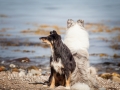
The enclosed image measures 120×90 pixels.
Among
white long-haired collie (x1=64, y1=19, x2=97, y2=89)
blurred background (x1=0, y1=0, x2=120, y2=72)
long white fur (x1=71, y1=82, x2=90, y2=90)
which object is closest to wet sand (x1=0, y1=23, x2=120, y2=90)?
blurred background (x1=0, y1=0, x2=120, y2=72)

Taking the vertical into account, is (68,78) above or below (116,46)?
above

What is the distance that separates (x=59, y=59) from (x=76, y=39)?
124 cm

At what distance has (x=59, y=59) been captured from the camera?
9.51m

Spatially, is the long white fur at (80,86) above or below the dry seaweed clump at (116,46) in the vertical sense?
above

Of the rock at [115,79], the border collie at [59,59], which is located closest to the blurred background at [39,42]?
the rock at [115,79]

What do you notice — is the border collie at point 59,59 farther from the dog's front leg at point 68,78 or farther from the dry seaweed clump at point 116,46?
the dry seaweed clump at point 116,46

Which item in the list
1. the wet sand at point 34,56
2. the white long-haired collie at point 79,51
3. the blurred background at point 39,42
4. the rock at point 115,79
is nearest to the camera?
the white long-haired collie at point 79,51

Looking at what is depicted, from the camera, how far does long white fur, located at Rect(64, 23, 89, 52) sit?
1048 centimetres

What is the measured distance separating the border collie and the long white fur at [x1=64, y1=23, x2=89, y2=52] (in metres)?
0.76

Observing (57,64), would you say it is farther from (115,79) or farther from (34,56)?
(34,56)

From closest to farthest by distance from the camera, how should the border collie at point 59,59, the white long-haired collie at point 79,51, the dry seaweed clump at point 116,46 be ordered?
the border collie at point 59,59 → the white long-haired collie at point 79,51 → the dry seaweed clump at point 116,46

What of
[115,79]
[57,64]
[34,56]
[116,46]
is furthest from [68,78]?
[116,46]

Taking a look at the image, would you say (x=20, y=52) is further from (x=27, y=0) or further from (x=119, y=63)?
(x=27, y=0)

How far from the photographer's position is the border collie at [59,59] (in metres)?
9.44
